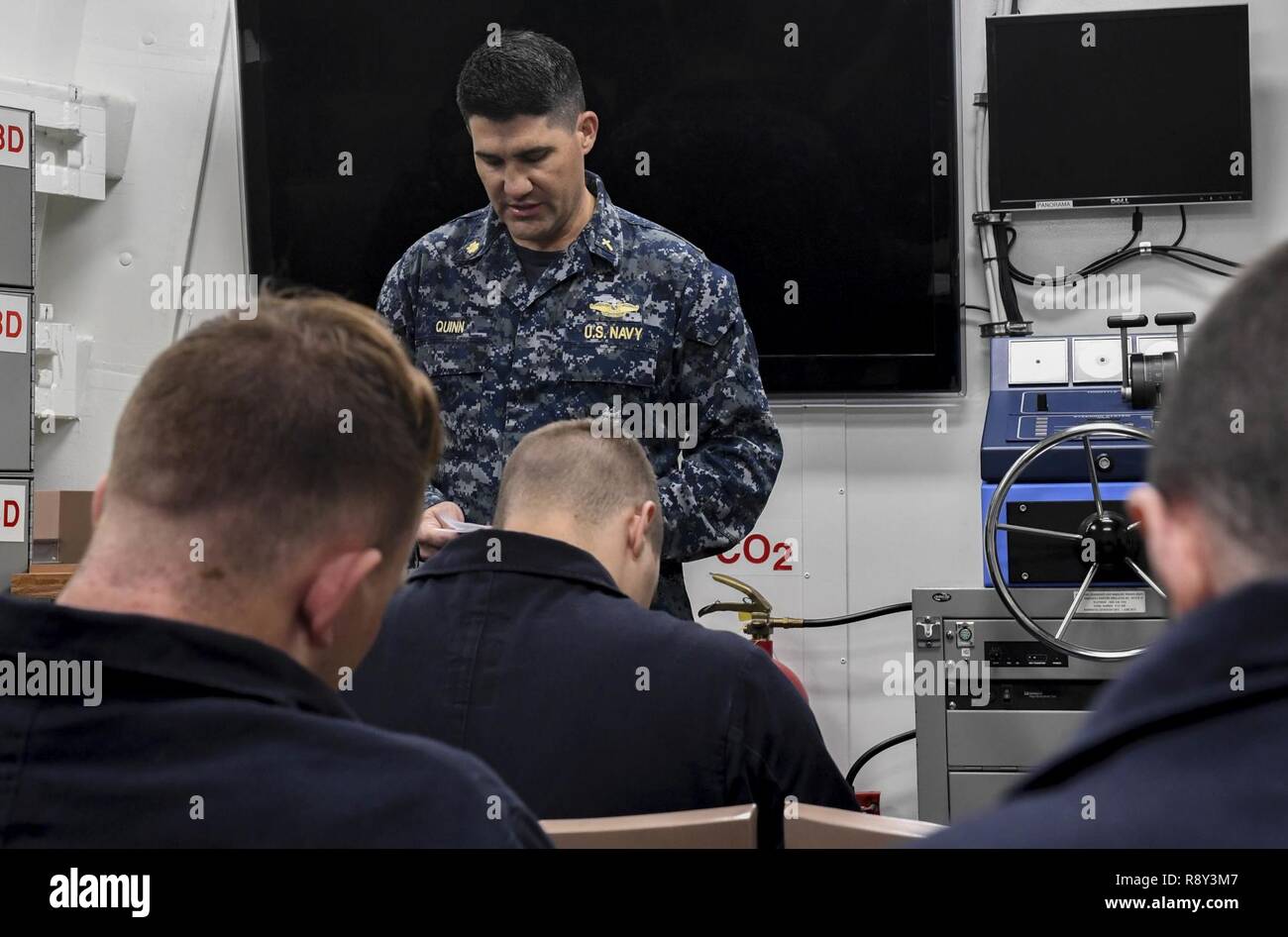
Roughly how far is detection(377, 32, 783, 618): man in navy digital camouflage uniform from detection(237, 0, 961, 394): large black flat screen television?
1.42m

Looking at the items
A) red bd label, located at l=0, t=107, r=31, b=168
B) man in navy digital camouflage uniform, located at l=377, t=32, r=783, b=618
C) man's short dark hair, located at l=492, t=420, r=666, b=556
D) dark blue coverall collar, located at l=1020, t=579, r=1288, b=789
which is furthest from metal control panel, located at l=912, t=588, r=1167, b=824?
red bd label, located at l=0, t=107, r=31, b=168

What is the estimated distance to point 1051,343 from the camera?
3656 millimetres

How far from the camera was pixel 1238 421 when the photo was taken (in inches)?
24.8

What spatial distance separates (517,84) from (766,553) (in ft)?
6.40

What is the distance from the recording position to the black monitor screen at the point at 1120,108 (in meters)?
3.93

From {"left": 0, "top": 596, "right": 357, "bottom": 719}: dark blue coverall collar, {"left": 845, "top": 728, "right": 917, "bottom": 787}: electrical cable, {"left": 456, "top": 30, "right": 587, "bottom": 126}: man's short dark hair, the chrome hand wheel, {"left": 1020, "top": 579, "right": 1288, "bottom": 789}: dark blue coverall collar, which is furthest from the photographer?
{"left": 845, "top": 728, "right": 917, "bottom": 787}: electrical cable

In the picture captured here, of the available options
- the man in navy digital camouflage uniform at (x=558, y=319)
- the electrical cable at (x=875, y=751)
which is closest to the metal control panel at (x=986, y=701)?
the man in navy digital camouflage uniform at (x=558, y=319)

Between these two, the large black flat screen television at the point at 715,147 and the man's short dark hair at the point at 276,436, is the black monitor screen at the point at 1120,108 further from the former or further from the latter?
the man's short dark hair at the point at 276,436

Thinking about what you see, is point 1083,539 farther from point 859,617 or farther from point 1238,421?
point 1238,421

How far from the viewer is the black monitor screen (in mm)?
3930

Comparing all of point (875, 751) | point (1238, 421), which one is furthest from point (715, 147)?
point (1238, 421)

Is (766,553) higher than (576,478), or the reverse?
(576,478)

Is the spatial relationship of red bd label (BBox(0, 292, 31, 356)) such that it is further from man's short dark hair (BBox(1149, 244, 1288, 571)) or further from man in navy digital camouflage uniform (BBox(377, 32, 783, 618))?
man's short dark hair (BBox(1149, 244, 1288, 571))
